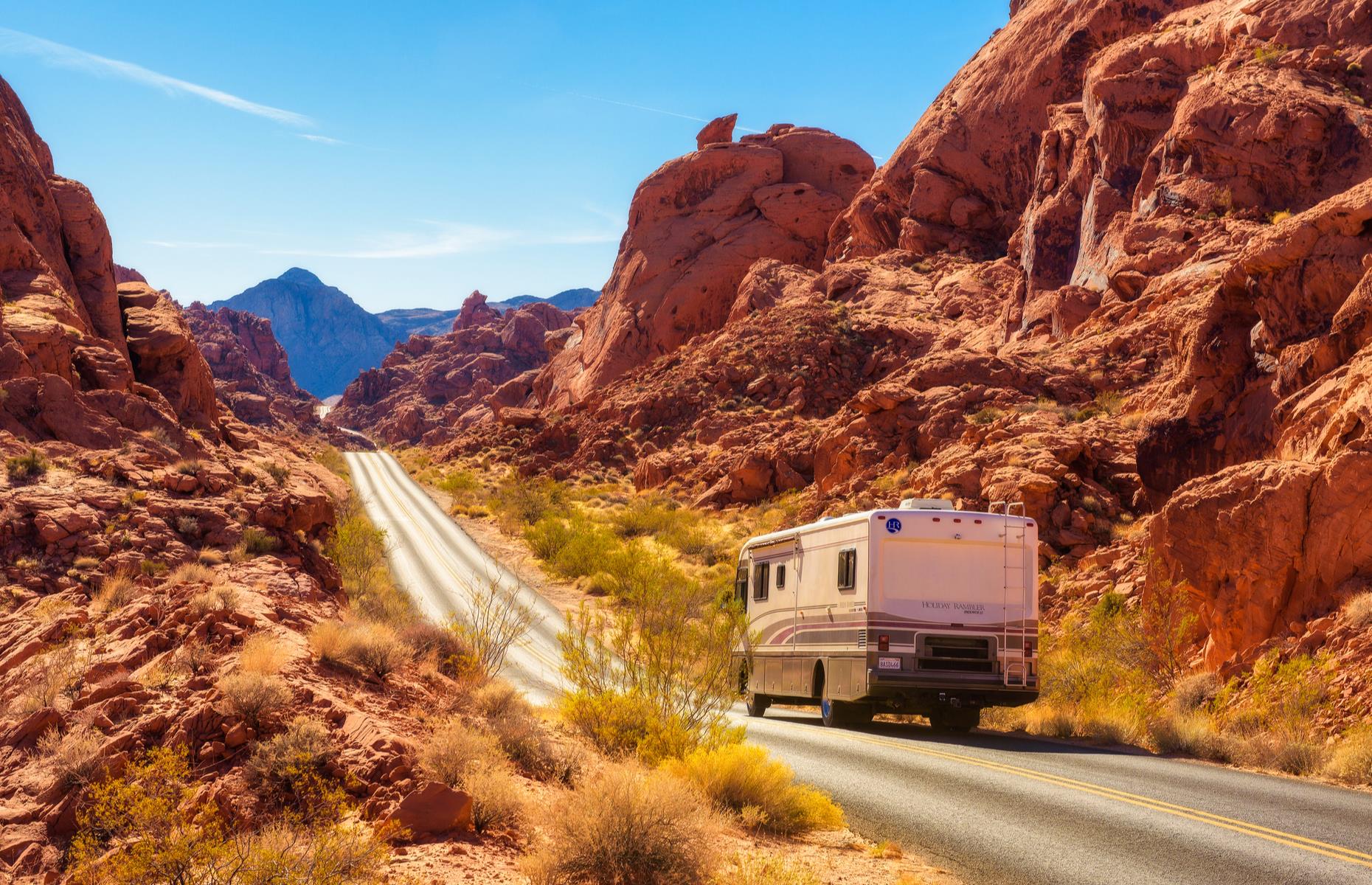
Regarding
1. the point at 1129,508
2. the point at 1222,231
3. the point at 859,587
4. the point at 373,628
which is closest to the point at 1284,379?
the point at 1129,508

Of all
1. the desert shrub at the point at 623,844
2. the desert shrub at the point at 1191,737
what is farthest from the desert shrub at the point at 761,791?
the desert shrub at the point at 1191,737

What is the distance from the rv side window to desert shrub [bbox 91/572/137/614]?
31.3 ft

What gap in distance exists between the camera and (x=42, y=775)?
25.0ft

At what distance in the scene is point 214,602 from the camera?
396 inches

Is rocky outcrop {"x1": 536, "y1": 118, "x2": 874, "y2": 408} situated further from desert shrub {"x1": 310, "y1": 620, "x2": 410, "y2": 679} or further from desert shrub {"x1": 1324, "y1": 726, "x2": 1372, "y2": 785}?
desert shrub {"x1": 310, "y1": 620, "x2": 410, "y2": 679}

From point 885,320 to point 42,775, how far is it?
162ft

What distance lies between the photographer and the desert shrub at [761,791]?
29.7 ft

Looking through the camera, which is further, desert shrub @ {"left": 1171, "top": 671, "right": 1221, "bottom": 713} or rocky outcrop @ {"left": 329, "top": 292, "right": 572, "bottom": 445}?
rocky outcrop @ {"left": 329, "top": 292, "right": 572, "bottom": 445}

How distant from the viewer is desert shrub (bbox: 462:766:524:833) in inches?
305

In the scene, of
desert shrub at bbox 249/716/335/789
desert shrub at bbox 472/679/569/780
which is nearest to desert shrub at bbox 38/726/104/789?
desert shrub at bbox 249/716/335/789

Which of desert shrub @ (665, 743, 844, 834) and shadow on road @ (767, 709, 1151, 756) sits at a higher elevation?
desert shrub @ (665, 743, 844, 834)

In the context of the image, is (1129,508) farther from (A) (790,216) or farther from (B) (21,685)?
(A) (790,216)

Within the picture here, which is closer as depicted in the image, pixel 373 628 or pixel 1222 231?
pixel 373 628

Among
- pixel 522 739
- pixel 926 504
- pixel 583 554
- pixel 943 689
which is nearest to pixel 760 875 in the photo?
pixel 522 739
